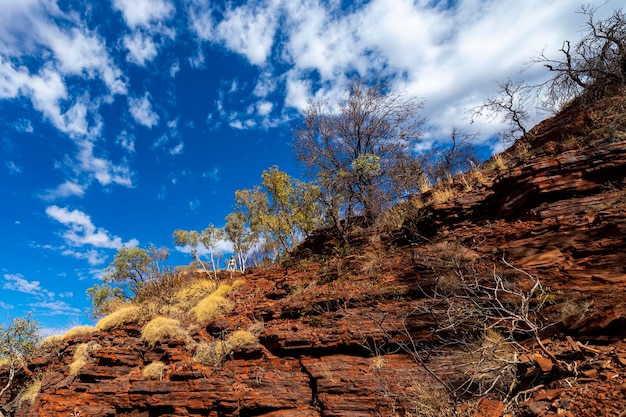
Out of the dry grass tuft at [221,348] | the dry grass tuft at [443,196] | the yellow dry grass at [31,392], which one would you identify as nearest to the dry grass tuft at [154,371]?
the dry grass tuft at [221,348]

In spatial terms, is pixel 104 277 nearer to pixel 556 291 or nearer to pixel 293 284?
pixel 293 284

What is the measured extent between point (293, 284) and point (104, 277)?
1779 centimetres

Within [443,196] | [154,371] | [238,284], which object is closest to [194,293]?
[238,284]

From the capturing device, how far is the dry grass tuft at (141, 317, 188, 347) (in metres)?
11.3

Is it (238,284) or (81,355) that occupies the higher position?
(238,284)

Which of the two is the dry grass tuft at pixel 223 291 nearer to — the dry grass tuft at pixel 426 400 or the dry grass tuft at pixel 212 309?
the dry grass tuft at pixel 212 309

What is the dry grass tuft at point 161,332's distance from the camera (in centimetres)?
Answer: 1128

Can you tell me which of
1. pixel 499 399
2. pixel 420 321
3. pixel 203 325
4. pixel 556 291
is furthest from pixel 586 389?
pixel 203 325

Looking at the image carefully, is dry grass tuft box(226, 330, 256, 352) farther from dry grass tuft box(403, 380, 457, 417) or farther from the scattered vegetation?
the scattered vegetation

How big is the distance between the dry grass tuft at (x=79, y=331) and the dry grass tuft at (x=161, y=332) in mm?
3660

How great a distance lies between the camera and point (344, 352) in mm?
8148

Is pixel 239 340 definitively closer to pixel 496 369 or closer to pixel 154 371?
pixel 154 371

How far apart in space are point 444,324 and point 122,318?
12988 mm

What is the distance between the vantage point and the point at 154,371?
9.77 metres
